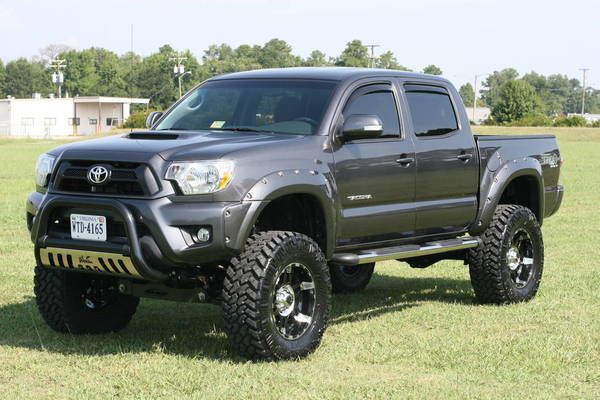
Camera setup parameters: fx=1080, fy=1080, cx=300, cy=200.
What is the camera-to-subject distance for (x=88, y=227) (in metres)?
6.88

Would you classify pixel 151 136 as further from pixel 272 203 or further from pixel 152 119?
pixel 152 119

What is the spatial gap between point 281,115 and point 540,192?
10.8ft

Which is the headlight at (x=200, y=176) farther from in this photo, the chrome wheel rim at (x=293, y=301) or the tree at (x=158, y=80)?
the tree at (x=158, y=80)

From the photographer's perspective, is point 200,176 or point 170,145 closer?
point 200,176

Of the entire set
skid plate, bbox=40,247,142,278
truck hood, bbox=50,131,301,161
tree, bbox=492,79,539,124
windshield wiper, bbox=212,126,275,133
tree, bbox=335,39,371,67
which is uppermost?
tree, bbox=335,39,371,67

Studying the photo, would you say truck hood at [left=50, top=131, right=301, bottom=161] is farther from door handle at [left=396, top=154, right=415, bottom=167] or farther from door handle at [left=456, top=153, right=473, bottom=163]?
door handle at [left=456, top=153, right=473, bottom=163]

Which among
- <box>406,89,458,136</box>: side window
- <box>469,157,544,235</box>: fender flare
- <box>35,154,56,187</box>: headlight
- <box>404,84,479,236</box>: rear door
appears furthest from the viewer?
<box>469,157,544,235</box>: fender flare

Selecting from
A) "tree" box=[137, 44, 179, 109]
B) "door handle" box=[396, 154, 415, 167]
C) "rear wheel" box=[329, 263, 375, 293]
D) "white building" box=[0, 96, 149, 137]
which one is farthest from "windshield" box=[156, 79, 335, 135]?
"tree" box=[137, 44, 179, 109]

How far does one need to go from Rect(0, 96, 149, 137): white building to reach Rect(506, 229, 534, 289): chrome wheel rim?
10771 centimetres

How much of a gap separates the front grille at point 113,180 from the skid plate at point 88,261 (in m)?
0.40

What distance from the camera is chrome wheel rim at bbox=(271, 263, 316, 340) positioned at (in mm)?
7062

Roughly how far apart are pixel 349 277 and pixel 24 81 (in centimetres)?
16395

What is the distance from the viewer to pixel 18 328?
26.8ft

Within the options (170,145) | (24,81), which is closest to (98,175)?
(170,145)
